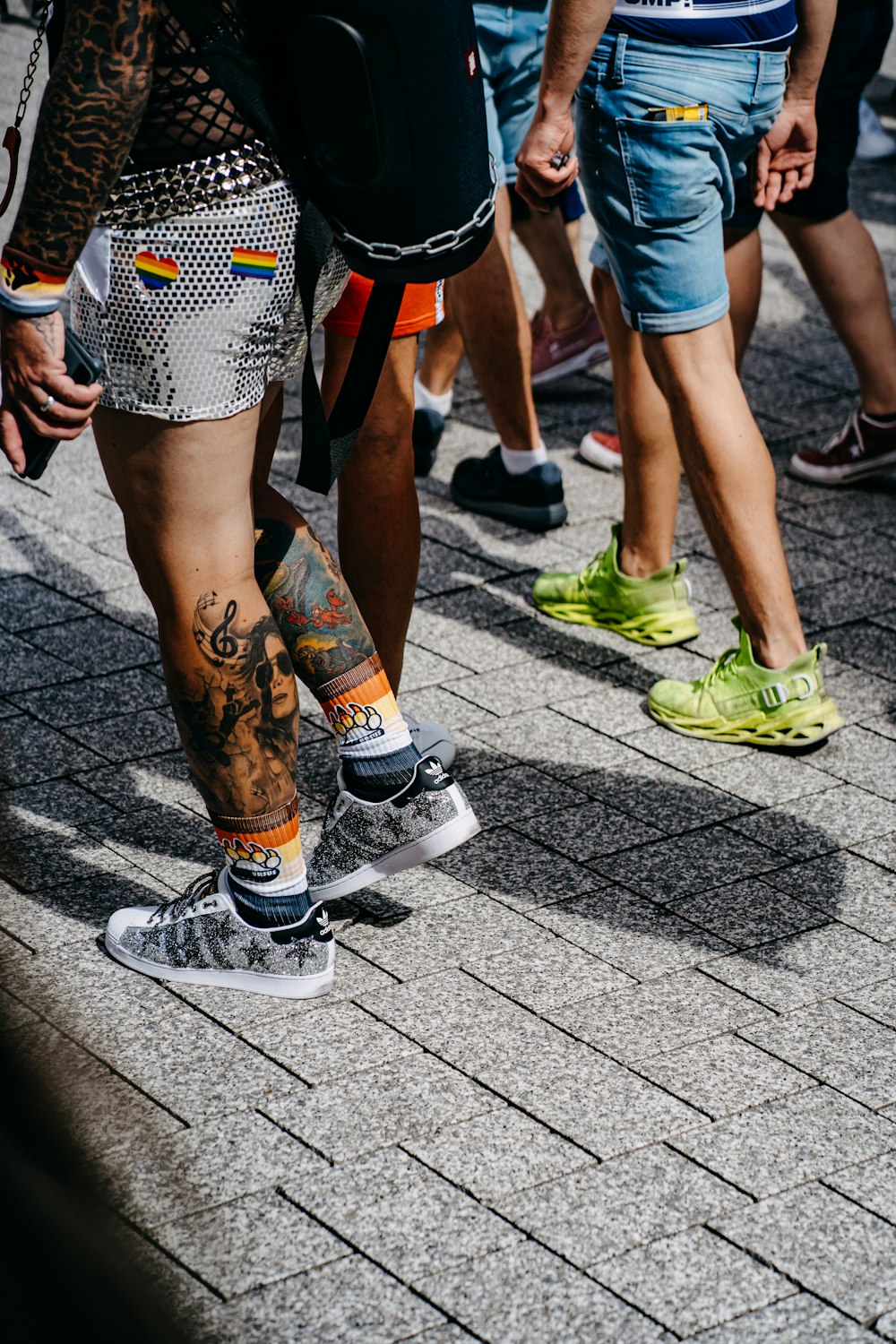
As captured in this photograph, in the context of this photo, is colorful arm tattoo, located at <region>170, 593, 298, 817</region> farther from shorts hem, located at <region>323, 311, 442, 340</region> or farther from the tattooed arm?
shorts hem, located at <region>323, 311, 442, 340</region>

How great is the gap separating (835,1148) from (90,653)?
205 cm

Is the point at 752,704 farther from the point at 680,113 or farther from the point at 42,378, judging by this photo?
the point at 42,378

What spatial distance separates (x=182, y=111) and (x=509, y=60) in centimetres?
252

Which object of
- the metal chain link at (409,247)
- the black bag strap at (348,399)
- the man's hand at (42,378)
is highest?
the metal chain link at (409,247)

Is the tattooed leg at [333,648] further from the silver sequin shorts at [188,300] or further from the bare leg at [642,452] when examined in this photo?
the bare leg at [642,452]

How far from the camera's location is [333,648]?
268cm

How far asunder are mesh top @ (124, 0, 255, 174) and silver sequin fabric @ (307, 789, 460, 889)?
1.08 metres

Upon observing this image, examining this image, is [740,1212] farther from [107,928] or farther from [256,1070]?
[107,928]

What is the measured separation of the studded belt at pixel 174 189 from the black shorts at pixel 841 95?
2.62 metres

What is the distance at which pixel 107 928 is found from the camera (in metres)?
2.67

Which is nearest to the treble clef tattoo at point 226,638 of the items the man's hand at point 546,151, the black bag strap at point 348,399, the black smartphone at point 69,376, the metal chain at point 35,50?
the black bag strap at point 348,399

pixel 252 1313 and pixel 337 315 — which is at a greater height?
pixel 337 315

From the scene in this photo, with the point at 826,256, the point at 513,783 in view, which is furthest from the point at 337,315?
the point at 826,256

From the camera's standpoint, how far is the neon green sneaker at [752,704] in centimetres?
338
